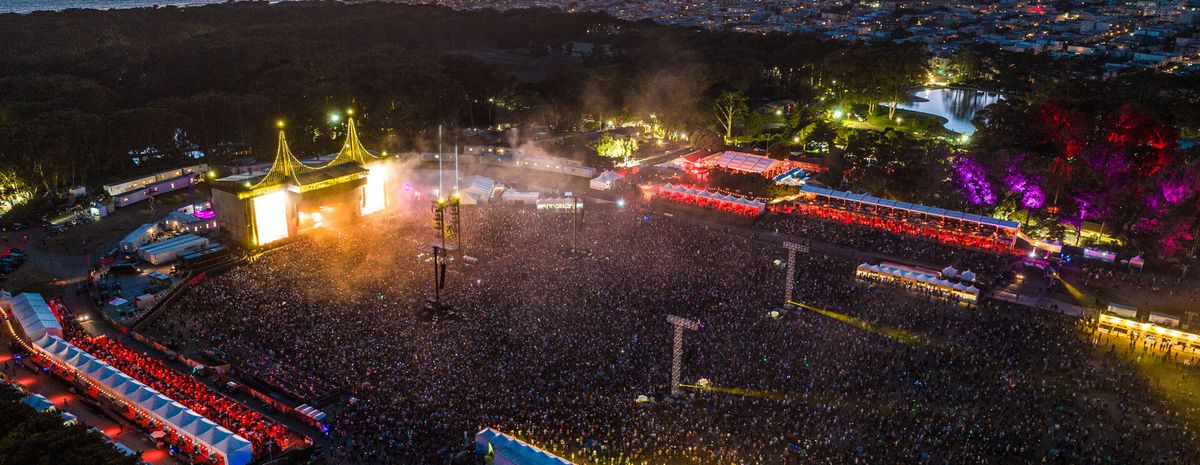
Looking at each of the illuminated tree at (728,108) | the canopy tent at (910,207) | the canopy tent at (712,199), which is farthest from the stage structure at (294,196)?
the illuminated tree at (728,108)

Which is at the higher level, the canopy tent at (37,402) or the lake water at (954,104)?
the lake water at (954,104)

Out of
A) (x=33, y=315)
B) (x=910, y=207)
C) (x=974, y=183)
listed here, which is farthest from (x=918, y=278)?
(x=33, y=315)

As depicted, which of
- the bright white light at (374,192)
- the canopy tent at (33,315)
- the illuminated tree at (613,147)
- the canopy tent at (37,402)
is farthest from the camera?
the illuminated tree at (613,147)

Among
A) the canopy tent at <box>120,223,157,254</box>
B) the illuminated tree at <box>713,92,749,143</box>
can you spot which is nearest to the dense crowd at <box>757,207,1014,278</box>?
the illuminated tree at <box>713,92,749,143</box>

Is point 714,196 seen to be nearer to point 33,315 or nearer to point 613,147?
point 613,147

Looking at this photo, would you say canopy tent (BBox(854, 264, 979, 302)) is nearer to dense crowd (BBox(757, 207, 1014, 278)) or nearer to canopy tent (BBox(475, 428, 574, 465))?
dense crowd (BBox(757, 207, 1014, 278))

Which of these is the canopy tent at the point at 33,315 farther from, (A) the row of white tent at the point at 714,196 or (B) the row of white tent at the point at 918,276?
(B) the row of white tent at the point at 918,276

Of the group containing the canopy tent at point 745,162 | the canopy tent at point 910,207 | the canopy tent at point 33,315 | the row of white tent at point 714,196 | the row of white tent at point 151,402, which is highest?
the canopy tent at point 745,162

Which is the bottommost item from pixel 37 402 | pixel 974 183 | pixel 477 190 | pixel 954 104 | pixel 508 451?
pixel 37 402
